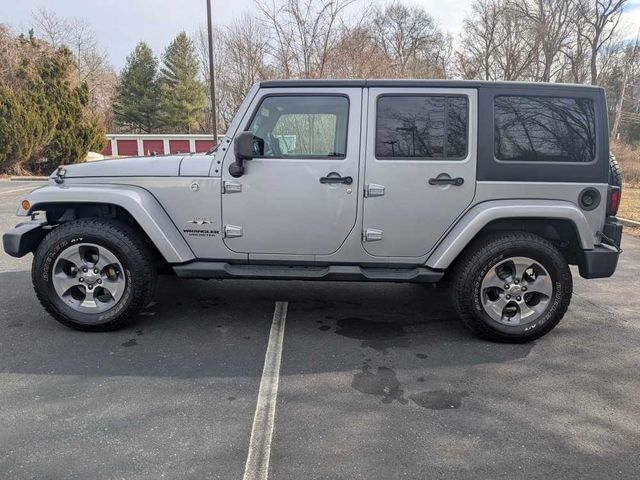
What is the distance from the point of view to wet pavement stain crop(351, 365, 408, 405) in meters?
3.05

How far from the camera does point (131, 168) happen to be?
394 cm

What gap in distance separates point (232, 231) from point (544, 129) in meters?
2.58

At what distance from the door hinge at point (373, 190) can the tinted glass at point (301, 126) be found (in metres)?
0.34

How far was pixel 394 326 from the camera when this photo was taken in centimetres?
423

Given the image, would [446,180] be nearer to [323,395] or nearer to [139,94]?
[323,395]

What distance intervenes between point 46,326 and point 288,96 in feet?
9.16

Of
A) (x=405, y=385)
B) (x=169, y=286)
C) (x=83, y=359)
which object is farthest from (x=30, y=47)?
(x=405, y=385)

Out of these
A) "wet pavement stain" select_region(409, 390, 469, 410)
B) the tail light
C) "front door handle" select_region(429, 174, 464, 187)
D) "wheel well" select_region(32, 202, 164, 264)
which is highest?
"front door handle" select_region(429, 174, 464, 187)

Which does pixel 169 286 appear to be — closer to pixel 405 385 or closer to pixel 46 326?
pixel 46 326

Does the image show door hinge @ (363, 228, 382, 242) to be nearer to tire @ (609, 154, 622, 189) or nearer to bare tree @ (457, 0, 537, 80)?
tire @ (609, 154, 622, 189)

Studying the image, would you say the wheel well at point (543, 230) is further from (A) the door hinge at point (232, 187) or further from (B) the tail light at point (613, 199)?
(A) the door hinge at point (232, 187)

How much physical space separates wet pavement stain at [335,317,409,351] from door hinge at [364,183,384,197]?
1169 mm

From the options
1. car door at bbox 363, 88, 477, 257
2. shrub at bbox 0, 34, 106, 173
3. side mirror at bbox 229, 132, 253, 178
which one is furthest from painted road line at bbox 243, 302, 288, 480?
shrub at bbox 0, 34, 106, 173

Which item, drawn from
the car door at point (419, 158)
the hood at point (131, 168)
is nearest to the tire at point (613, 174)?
the car door at point (419, 158)
